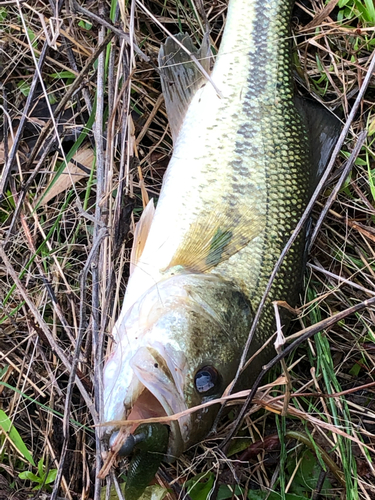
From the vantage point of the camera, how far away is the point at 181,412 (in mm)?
1768

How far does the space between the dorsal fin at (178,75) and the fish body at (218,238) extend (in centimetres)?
6

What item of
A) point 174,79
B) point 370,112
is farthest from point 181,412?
point 370,112

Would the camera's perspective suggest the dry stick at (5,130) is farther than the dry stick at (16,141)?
Yes

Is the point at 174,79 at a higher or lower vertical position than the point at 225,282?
higher

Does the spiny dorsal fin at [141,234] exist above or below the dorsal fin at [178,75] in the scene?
below

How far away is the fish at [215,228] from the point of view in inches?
73.1

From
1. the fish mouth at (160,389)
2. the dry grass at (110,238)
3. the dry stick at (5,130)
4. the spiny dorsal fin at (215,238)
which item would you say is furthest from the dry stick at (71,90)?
the fish mouth at (160,389)

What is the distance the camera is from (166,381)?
1793 millimetres

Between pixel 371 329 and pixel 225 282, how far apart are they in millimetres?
1118

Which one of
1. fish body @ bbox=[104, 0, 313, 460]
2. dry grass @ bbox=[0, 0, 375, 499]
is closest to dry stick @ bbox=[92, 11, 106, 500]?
dry grass @ bbox=[0, 0, 375, 499]

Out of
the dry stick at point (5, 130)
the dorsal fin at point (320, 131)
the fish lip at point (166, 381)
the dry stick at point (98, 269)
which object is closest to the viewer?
the fish lip at point (166, 381)

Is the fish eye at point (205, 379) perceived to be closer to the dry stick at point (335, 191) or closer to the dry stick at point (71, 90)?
the dry stick at point (335, 191)

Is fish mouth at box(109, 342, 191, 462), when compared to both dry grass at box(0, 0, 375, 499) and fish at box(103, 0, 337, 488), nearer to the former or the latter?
fish at box(103, 0, 337, 488)

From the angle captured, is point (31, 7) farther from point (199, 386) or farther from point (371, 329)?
point (371, 329)
